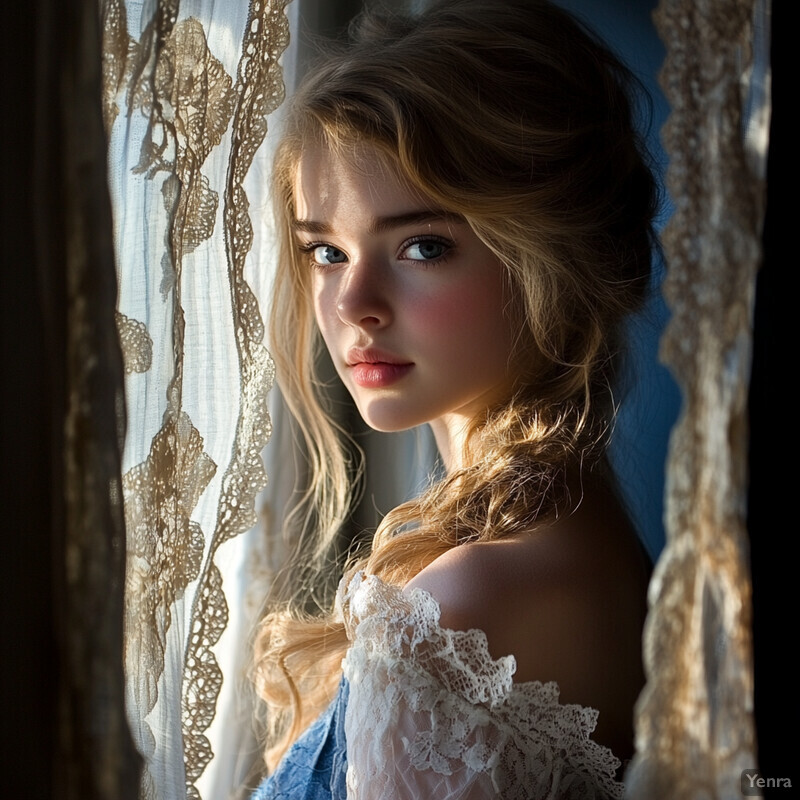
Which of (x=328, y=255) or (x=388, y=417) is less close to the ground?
(x=328, y=255)

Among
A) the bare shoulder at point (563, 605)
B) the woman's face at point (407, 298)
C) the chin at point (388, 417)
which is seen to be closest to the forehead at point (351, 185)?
the woman's face at point (407, 298)

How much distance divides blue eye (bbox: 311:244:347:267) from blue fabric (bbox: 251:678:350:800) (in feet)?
1.67

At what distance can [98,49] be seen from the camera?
0.63 m

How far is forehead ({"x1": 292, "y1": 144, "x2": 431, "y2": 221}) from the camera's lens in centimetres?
104

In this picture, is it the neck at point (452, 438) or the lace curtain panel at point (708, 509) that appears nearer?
the lace curtain panel at point (708, 509)

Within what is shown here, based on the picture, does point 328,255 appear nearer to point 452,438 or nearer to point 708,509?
point 452,438

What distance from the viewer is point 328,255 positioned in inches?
45.9

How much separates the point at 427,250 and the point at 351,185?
120 mm

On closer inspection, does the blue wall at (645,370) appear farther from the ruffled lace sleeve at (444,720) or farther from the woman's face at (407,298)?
the ruffled lace sleeve at (444,720)

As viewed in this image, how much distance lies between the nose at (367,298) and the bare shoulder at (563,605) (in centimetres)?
30

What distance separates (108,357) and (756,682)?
536 mm

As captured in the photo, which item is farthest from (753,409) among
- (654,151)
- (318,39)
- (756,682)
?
(318,39)

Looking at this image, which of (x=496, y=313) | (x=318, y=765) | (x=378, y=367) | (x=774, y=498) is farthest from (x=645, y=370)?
(x=318, y=765)

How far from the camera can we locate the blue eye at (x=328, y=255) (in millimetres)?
1158
